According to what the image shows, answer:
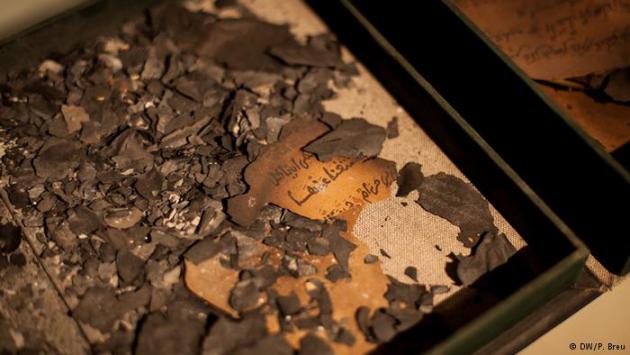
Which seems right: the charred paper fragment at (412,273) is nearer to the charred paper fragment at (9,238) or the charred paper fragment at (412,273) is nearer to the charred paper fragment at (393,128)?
the charred paper fragment at (393,128)

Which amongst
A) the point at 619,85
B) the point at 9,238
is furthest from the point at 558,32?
the point at 9,238

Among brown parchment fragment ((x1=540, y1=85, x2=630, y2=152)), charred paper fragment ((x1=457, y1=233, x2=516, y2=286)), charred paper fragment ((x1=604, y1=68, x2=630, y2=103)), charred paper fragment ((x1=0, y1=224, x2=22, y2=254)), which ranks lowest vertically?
charred paper fragment ((x1=0, y1=224, x2=22, y2=254))

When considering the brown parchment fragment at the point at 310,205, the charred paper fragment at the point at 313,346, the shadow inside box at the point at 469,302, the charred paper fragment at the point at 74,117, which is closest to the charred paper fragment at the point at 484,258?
the shadow inside box at the point at 469,302

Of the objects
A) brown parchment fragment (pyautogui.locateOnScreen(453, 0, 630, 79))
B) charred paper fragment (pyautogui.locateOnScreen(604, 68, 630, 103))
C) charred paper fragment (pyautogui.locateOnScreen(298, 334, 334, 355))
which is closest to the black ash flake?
charred paper fragment (pyautogui.locateOnScreen(298, 334, 334, 355))

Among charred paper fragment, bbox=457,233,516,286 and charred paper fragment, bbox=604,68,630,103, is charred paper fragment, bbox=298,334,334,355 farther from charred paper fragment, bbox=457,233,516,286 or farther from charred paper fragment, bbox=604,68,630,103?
charred paper fragment, bbox=604,68,630,103

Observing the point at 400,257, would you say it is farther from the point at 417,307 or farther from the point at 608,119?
the point at 608,119
